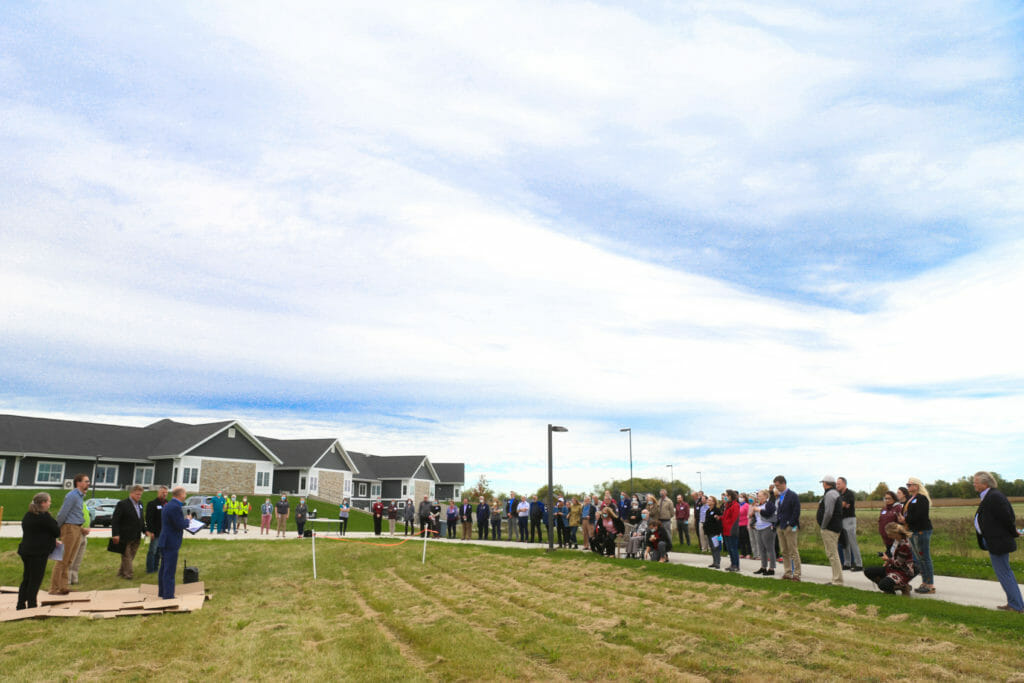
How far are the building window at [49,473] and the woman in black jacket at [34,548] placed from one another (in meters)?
44.7

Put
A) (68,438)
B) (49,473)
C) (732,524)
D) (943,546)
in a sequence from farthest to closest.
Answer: (68,438), (49,473), (943,546), (732,524)

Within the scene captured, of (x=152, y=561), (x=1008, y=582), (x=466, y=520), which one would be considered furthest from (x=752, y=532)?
(x=466, y=520)

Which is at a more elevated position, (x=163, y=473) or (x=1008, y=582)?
(x=163, y=473)

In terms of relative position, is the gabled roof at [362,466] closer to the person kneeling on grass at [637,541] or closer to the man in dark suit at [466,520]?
the man in dark suit at [466,520]

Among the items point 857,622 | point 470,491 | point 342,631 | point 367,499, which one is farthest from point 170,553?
point 470,491

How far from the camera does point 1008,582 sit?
33.2ft

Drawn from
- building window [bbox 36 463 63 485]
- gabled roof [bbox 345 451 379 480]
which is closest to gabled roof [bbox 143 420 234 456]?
building window [bbox 36 463 63 485]

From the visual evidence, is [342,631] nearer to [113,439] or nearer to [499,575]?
[499,575]

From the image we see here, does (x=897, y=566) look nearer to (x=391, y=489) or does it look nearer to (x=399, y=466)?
(x=391, y=489)

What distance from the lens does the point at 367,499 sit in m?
74.1

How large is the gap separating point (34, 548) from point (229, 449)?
44.5 metres

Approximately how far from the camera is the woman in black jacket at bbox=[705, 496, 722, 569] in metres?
16.1

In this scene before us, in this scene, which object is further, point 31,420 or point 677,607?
point 31,420

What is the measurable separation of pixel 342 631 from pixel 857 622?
7020 millimetres
